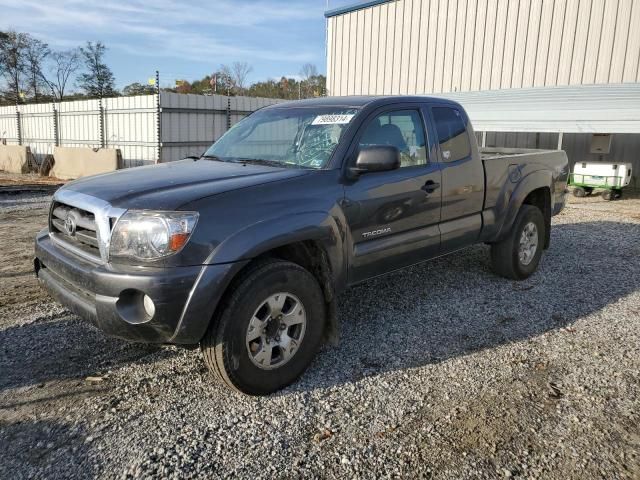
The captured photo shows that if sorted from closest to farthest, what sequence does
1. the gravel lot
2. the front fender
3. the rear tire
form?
1. the gravel lot
2. the front fender
3. the rear tire

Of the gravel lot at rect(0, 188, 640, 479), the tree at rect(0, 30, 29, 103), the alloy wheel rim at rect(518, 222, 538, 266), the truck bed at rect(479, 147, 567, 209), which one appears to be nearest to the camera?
the gravel lot at rect(0, 188, 640, 479)

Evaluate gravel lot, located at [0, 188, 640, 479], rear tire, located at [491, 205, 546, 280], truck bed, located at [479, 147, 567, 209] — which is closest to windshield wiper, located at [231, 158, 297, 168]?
gravel lot, located at [0, 188, 640, 479]

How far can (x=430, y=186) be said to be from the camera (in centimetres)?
415

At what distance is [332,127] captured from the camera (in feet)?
12.3

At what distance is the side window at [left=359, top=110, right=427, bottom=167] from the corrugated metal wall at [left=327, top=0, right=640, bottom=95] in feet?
47.2

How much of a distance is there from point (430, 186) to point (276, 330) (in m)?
1.87

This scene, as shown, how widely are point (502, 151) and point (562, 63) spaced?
12385mm

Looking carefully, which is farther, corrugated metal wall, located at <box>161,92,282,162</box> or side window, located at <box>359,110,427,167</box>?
corrugated metal wall, located at <box>161,92,282,162</box>

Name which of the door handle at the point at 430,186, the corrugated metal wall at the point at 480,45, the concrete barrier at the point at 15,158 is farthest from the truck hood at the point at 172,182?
the concrete barrier at the point at 15,158

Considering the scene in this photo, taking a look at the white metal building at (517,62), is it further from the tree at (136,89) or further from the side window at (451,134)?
the tree at (136,89)

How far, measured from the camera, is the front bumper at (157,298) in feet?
8.71

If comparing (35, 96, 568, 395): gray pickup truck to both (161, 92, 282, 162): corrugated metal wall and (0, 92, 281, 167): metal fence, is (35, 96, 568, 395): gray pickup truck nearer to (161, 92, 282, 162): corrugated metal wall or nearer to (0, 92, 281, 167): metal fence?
(161, 92, 282, 162): corrugated metal wall

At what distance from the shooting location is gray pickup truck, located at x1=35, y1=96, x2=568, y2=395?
107 inches

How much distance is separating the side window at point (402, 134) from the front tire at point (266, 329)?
129 centimetres
